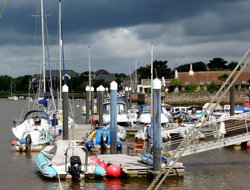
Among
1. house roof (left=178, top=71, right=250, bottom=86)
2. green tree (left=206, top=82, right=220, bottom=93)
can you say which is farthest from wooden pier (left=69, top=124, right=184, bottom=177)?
house roof (left=178, top=71, right=250, bottom=86)

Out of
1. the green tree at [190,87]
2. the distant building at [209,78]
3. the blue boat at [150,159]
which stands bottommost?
the blue boat at [150,159]

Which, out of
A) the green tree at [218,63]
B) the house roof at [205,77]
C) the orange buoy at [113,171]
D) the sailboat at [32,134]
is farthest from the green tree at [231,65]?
the orange buoy at [113,171]

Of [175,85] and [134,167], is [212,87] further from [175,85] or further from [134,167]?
[134,167]

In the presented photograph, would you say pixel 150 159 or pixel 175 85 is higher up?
pixel 175 85

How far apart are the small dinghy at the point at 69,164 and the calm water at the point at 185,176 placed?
38cm

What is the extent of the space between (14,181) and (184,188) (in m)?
8.30

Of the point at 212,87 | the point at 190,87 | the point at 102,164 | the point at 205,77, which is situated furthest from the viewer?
the point at 205,77

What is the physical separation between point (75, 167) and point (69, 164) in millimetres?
401

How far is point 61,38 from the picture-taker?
169ft

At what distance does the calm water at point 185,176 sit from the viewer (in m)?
24.0

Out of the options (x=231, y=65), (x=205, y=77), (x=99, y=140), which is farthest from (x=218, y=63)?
(x=99, y=140)

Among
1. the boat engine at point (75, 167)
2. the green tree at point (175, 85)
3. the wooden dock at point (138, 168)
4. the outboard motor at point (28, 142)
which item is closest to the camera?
the boat engine at point (75, 167)

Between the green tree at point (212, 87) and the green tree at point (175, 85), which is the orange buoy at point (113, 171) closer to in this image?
the green tree at point (212, 87)

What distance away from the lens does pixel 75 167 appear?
962 inches
